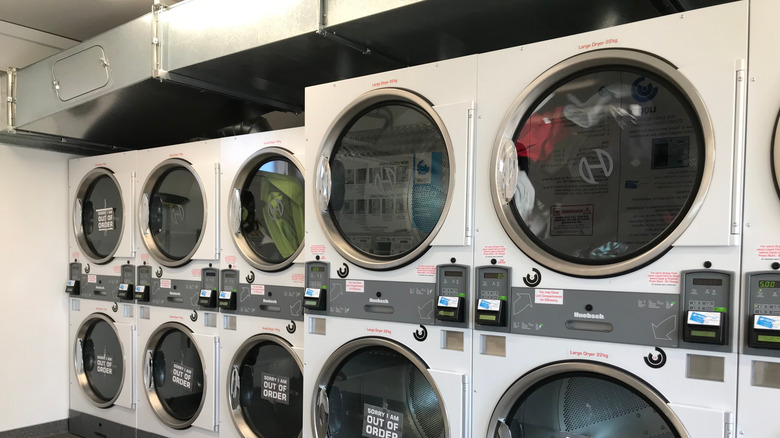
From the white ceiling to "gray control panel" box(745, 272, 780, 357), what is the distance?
141 inches

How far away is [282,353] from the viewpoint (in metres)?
2.95

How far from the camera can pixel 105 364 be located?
394 centimetres

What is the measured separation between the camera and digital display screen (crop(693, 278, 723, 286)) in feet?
5.07

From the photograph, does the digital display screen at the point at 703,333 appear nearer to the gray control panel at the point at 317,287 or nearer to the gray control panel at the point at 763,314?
the gray control panel at the point at 763,314

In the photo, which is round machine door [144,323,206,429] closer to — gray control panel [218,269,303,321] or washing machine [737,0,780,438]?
gray control panel [218,269,303,321]

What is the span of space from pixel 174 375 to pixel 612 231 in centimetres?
283

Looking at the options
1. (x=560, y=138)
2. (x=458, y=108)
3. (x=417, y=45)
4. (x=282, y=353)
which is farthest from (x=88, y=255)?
(x=560, y=138)

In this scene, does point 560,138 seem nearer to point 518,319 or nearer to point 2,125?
point 518,319

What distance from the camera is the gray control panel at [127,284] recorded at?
3.64 m

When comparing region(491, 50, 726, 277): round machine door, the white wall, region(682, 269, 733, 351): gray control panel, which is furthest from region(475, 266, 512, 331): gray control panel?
the white wall

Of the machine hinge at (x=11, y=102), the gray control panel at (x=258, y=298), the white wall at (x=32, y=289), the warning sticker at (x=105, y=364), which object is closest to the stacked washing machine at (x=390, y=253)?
the gray control panel at (x=258, y=298)

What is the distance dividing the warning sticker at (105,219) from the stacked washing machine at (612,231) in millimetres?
2994

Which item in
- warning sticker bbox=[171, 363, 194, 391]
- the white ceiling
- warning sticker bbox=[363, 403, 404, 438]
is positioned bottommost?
warning sticker bbox=[171, 363, 194, 391]

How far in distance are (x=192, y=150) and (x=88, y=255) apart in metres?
1.45
